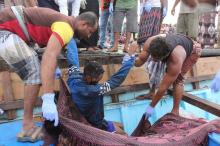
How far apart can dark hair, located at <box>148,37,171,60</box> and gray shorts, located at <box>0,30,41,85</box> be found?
123 cm

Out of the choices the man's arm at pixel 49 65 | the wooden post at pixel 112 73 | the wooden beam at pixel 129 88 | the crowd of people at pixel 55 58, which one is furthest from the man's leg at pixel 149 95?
the man's arm at pixel 49 65

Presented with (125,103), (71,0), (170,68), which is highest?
(71,0)

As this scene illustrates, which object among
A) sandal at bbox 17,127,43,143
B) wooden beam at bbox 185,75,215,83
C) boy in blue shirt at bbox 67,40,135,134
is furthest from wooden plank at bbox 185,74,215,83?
sandal at bbox 17,127,43,143

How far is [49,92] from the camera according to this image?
2758 mm

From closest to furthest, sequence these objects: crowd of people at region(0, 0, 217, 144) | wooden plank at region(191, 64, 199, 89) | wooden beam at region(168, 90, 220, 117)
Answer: crowd of people at region(0, 0, 217, 144) < wooden beam at region(168, 90, 220, 117) < wooden plank at region(191, 64, 199, 89)

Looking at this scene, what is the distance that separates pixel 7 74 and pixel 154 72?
196cm

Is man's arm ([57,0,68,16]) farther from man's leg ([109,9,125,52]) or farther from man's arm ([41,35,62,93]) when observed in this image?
man's arm ([41,35,62,93])

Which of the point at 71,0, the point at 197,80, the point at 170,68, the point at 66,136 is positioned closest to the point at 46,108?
the point at 66,136

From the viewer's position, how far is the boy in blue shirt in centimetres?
321

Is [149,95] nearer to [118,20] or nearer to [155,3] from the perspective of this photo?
[118,20]

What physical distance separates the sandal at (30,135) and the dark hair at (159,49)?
1.47 meters

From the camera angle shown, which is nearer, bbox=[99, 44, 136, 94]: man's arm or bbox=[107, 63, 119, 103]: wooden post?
bbox=[99, 44, 136, 94]: man's arm

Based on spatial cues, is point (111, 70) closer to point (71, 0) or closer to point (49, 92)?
point (71, 0)

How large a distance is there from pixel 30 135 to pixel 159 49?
1.61 m
